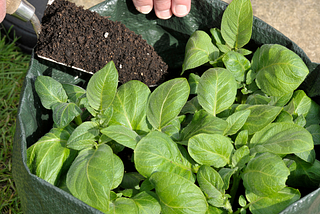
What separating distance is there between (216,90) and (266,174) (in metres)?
0.21

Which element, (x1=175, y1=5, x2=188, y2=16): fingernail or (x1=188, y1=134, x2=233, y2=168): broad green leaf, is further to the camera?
(x1=175, y1=5, x2=188, y2=16): fingernail

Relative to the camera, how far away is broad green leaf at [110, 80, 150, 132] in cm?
69

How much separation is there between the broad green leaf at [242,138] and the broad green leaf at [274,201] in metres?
0.11

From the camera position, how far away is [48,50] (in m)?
0.81

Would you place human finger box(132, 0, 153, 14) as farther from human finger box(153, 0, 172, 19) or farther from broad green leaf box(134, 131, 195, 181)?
broad green leaf box(134, 131, 195, 181)

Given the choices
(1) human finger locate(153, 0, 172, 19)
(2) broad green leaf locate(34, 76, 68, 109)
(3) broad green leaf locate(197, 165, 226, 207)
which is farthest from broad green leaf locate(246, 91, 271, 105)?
(2) broad green leaf locate(34, 76, 68, 109)

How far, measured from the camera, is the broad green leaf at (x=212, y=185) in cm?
58

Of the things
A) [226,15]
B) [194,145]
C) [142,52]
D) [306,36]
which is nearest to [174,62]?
[142,52]

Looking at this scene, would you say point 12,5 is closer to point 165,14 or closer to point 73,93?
point 73,93

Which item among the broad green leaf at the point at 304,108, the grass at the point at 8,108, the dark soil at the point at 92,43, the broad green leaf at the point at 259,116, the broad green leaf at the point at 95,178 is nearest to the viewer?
the broad green leaf at the point at 95,178

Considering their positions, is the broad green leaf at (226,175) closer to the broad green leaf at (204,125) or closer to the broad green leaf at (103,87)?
the broad green leaf at (204,125)

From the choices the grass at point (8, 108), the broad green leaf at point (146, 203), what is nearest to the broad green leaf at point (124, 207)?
the broad green leaf at point (146, 203)

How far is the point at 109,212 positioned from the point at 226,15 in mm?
539

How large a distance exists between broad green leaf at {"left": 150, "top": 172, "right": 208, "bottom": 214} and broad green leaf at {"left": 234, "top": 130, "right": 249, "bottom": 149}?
0.53 ft
